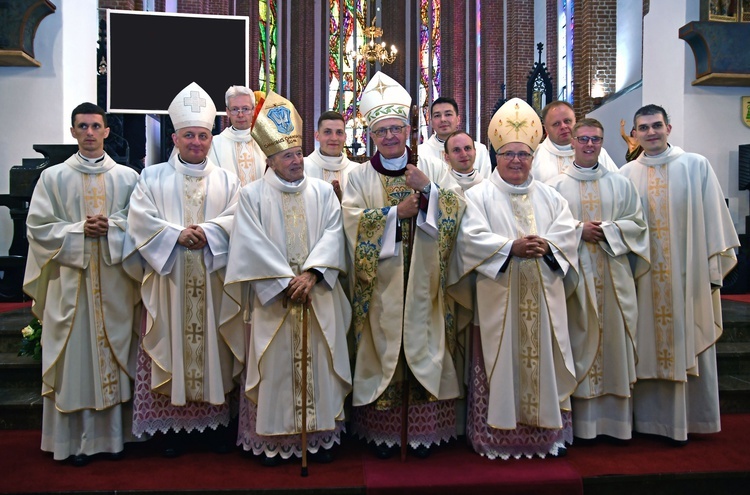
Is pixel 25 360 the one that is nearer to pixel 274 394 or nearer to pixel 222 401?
pixel 222 401

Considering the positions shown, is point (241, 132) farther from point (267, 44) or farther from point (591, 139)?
point (267, 44)

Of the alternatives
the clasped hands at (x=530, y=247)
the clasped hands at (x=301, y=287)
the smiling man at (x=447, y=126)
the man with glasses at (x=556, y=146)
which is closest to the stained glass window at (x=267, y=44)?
the smiling man at (x=447, y=126)

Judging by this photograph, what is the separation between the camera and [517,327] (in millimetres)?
4223

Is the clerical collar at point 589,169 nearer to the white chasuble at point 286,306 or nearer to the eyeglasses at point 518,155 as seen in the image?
the eyeglasses at point 518,155

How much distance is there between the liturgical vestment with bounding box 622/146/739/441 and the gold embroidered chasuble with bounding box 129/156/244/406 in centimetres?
275

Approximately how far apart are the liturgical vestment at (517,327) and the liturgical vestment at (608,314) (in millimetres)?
203

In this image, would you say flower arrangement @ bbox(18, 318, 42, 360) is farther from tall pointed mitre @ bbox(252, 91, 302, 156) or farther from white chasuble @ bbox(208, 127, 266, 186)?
tall pointed mitre @ bbox(252, 91, 302, 156)

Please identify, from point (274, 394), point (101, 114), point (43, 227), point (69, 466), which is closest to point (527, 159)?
point (274, 394)

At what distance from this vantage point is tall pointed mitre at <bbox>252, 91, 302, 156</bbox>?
411 cm

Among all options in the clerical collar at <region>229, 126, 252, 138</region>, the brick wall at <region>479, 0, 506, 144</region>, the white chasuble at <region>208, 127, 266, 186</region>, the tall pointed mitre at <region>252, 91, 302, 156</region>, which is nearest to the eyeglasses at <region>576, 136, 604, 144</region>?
the tall pointed mitre at <region>252, 91, 302, 156</region>

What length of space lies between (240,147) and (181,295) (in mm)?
2182

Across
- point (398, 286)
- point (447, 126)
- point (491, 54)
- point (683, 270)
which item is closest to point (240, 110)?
point (447, 126)

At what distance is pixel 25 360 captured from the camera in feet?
16.9

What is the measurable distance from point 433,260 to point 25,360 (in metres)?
3.24
